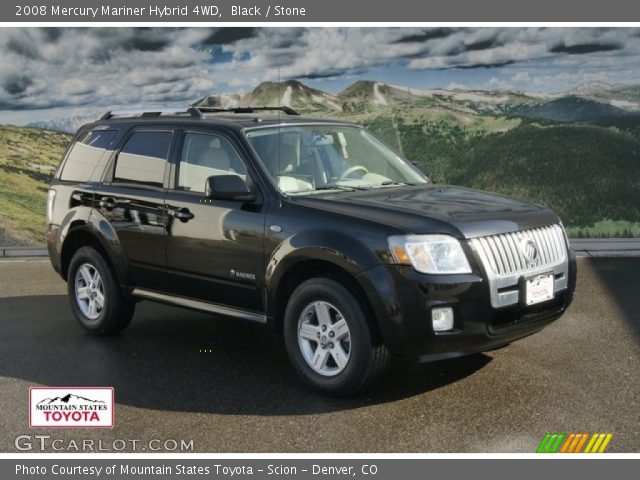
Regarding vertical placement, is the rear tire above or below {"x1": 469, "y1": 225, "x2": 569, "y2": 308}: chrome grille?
below

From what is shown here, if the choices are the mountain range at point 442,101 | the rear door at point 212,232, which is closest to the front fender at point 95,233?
the rear door at point 212,232

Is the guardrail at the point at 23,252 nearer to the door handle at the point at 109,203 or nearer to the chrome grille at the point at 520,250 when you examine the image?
the door handle at the point at 109,203

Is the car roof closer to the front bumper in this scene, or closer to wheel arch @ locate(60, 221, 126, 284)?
wheel arch @ locate(60, 221, 126, 284)

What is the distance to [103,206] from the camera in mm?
7234

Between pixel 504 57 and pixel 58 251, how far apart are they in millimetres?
7667

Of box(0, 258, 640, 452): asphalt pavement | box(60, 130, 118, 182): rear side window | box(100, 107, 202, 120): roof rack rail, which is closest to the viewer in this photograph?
box(0, 258, 640, 452): asphalt pavement

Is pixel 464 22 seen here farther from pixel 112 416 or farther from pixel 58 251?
pixel 112 416

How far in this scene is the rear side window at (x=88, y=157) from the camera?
7469mm

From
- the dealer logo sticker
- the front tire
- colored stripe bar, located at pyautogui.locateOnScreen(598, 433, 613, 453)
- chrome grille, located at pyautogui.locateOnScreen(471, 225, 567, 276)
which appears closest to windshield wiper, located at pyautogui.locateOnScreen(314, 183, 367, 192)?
the front tire

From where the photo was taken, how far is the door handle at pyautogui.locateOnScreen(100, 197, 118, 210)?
7138 mm

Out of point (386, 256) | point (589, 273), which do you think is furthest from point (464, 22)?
point (386, 256)

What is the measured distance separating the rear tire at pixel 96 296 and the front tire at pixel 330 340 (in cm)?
202

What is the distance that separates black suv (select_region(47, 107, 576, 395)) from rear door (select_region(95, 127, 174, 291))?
0.05 feet

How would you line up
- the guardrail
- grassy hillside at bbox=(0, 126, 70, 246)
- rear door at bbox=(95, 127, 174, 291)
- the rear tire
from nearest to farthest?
1. rear door at bbox=(95, 127, 174, 291)
2. the rear tire
3. the guardrail
4. grassy hillside at bbox=(0, 126, 70, 246)
